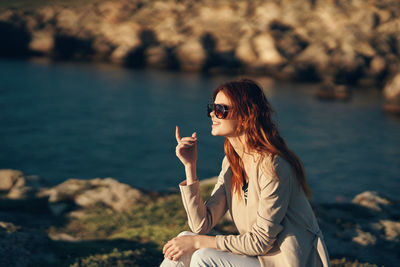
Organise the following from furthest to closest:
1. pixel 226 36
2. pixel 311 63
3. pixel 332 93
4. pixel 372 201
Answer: pixel 226 36 < pixel 311 63 < pixel 332 93 < pixel 372 201

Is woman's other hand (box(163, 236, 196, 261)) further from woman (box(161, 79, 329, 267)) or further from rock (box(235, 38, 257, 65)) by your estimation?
rock (box(235, 38, 257, 65))

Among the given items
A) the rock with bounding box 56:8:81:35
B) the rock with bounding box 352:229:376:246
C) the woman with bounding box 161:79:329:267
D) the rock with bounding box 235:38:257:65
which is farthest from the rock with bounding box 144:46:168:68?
the woman with bounding box 161:79:329:267

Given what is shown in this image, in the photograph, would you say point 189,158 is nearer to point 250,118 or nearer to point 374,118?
point 250,118

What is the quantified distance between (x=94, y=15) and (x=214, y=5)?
18965mm

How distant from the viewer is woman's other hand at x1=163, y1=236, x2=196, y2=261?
3.93 metres

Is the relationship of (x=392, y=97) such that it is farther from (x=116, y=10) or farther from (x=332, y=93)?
(x=116, y=10)

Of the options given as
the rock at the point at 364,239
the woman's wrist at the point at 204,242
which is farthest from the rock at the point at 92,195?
the woman's wrist at the point at 204,242

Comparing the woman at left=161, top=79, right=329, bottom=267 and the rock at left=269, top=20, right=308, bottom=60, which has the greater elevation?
the rock at left=269, top=20, right=308, bottom=60

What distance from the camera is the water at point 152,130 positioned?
79.0 feet

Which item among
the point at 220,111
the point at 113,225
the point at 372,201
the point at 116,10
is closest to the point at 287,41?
the point at 116,10

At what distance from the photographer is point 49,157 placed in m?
25.7

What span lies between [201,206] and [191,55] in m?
53.9

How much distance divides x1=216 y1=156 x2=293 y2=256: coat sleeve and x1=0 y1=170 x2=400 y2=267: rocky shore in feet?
10.4

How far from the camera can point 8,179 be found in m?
12.6
